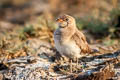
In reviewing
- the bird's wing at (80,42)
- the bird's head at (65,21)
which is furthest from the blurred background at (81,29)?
the bird's wing at (80,42)

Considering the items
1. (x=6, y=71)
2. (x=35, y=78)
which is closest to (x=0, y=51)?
(x=6, y=71)

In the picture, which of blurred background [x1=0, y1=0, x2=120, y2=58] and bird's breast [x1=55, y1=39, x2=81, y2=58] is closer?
bird's breast [x1=55, y1=39, x2=81, y2=58]

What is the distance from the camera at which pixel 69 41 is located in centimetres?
641

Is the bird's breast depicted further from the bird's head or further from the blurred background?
the blurred background

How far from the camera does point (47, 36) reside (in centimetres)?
894

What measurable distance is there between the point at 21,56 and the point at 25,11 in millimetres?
8938

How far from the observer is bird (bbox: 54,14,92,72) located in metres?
6.32

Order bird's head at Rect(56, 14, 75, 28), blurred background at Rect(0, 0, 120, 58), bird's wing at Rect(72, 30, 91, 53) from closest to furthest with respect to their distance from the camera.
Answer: bird's wing at Rect(72, 30, 91, 53) → bird's head at Rect(56, 14, 75, 28) → blurred background at Rect(0, 0, 120, 58)

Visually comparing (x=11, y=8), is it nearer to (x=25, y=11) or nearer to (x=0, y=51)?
(x=25, y=11)

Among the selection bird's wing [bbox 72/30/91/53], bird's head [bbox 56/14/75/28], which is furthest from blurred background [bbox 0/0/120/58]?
bird's wing [bbox 72/30/91/53]

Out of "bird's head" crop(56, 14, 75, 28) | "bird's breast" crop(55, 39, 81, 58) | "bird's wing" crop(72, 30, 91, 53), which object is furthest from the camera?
"bird's head" crop(56, 14, 75, 28)

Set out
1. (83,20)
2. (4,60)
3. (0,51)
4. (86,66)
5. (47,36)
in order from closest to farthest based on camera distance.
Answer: (86,66), (4,60), (0,51), (47,36), (83,20)

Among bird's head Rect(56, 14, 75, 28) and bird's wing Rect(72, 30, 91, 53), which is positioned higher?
bird's head Rect(56, 14, 75, 28)

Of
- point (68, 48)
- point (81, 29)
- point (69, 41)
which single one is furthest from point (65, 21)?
point (81, 29)
